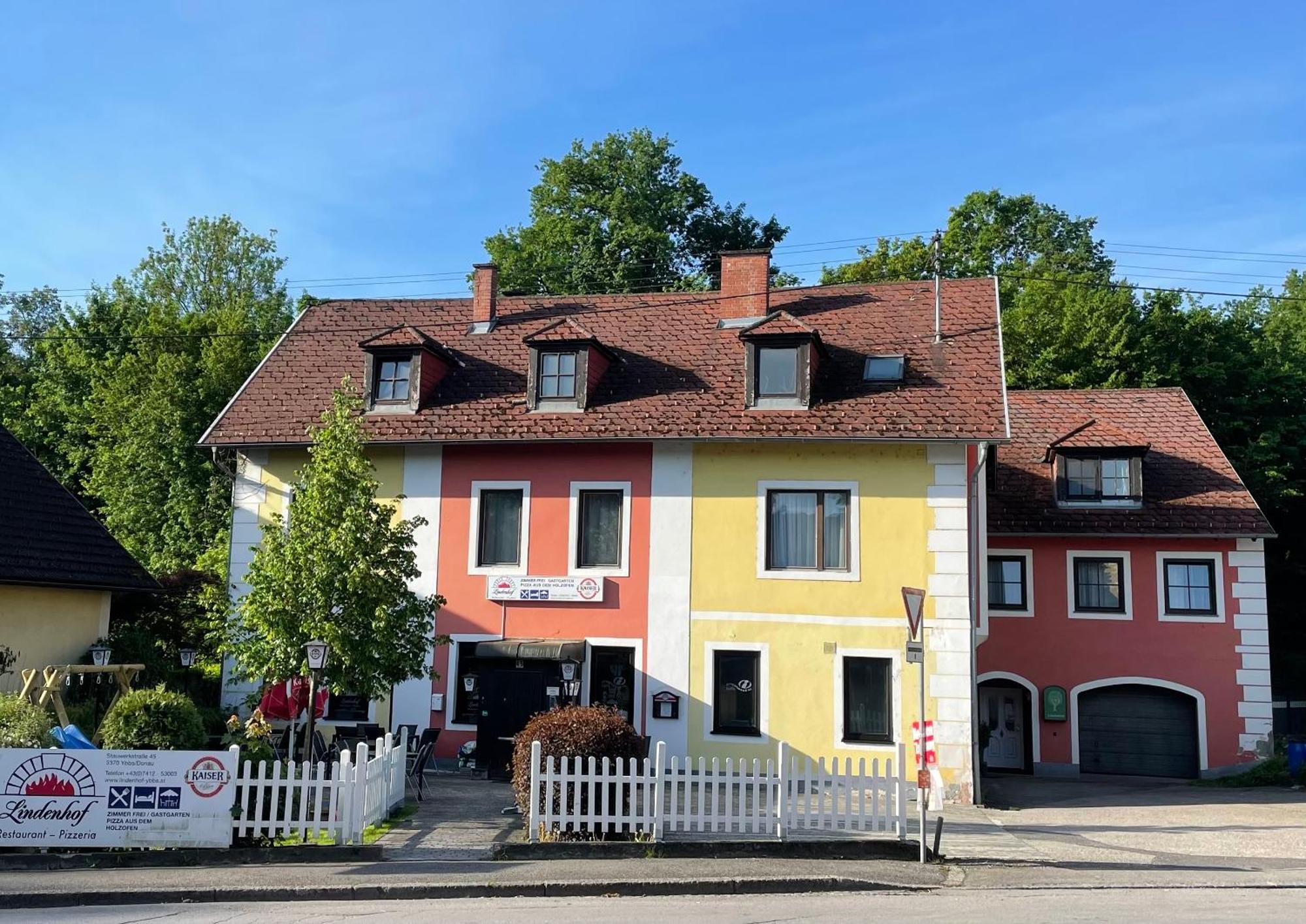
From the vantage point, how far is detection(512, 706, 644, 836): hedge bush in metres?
13.0

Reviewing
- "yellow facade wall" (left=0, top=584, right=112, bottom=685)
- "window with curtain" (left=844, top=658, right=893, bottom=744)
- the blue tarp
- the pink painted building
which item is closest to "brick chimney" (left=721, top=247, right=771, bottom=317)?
the pink painted building

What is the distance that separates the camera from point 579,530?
20172mm

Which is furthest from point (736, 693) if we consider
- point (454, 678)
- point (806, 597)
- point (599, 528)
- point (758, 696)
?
point (454, 678)

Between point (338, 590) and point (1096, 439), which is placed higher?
point (1096, 439)

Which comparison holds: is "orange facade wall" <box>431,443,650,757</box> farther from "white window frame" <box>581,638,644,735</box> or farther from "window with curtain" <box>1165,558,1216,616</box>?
"window with curtain" <box>1165,558,1216,616</box>

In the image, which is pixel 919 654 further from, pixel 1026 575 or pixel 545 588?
pixel 1026 575

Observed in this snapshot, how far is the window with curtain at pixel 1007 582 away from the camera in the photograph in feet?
83.8

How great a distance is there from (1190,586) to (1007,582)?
3.91 meters

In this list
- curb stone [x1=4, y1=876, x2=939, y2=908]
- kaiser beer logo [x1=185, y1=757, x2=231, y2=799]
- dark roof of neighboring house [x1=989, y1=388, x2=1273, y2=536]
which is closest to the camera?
curb stone [x1=4, y1=876, x2=939, y2=908]

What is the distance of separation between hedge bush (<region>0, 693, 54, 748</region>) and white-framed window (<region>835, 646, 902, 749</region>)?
11805 millimetres

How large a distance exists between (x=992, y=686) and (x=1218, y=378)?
49.6 feet

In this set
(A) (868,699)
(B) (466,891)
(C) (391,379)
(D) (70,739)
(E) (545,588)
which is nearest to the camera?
(B) (466,891)

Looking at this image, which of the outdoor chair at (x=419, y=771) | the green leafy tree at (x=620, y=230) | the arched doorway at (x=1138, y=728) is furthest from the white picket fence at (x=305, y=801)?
the green leafy tree at (x=620, y=230)

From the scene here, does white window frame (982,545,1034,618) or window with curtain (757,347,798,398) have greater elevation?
window with curtain (757,347,798,398)
